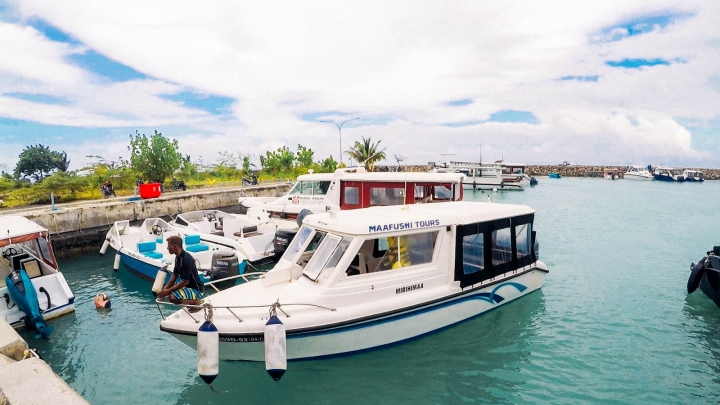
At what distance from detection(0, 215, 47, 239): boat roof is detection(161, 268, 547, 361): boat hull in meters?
6.88

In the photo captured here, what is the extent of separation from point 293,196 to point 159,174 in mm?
16651

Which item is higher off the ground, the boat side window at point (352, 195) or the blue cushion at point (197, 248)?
the boat side window at point (352, 195)

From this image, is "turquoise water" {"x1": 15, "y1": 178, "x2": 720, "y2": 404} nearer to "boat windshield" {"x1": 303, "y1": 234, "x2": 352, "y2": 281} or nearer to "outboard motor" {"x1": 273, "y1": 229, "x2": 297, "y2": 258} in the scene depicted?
"boat windshield" {"x1": 303, "y1": 234, "x2": 352, "y2": 281}

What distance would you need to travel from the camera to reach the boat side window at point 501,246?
9.15 m

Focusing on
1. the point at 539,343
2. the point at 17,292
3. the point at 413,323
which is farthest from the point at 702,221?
the point at 17,292

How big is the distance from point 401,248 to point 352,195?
437 inches

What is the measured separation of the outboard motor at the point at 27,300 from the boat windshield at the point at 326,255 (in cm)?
679

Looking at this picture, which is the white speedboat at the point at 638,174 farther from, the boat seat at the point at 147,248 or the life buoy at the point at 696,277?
the boat seat at the point at 147,248

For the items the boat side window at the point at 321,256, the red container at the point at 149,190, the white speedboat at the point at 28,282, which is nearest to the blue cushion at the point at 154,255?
the white speedboat at the point at 28,282

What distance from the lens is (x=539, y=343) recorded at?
884 cm

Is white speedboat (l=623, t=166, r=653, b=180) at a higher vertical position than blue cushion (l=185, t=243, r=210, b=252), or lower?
higher

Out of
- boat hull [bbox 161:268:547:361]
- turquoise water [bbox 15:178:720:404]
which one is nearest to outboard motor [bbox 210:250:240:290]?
turquoise water [bbox 15:178:720:404]

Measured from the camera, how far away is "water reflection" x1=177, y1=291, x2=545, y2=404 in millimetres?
6746

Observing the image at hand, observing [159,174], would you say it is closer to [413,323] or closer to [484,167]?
[413,323]
